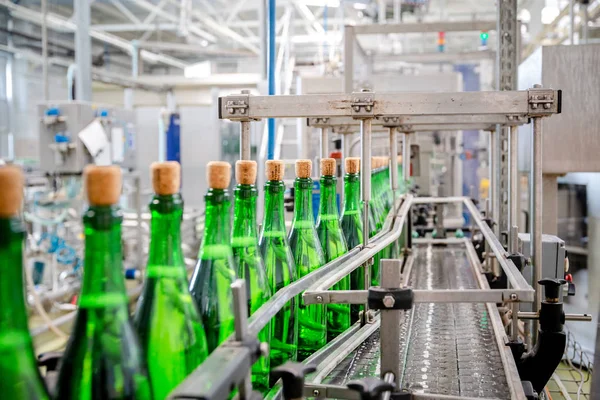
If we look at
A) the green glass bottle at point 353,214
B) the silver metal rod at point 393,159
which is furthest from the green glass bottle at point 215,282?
the silver metal rod at point 393,159

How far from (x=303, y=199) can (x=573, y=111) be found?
2.38m

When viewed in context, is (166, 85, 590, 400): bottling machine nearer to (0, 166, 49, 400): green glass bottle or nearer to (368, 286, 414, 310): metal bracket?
(368, 286, 414, 310): metal bracket

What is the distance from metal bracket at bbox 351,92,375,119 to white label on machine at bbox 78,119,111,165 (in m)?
3.60

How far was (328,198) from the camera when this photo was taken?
1.10 m

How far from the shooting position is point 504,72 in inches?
87.3

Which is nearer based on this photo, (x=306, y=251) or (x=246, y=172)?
(x=246, y=172)

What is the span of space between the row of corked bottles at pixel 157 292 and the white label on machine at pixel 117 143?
13.3ft

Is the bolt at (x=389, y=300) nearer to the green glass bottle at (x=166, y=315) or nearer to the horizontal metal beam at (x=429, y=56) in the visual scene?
the green glass bottle at (x=166, y=315)

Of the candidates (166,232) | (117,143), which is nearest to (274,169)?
(166,232)

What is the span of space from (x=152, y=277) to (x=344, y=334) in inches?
19.9

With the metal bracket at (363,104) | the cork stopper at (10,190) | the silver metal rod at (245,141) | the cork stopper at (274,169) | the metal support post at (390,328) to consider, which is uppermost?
the metal bracket at (363,104)

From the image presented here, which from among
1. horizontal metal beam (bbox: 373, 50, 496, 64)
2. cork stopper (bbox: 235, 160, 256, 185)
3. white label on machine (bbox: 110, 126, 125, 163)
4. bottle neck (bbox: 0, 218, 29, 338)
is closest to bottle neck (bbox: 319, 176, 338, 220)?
cork stopper (bbox: 235, 160, 256, 185)

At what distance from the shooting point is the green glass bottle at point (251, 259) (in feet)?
2.46

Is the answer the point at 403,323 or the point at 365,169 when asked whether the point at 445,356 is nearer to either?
the point at 403,323
